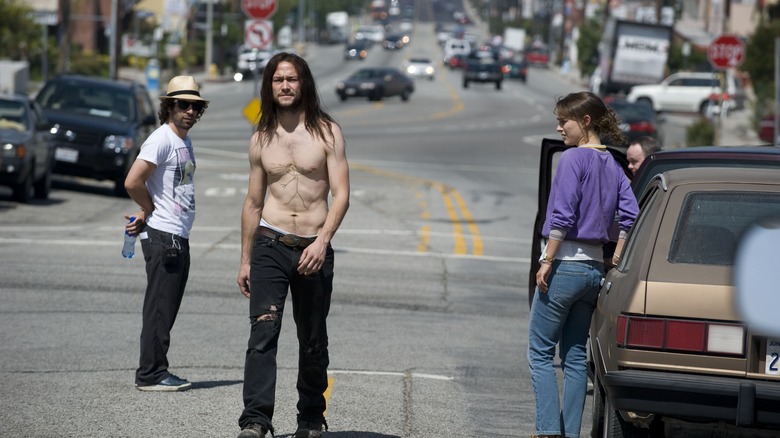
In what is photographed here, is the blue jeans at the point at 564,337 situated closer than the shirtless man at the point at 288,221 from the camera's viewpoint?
No

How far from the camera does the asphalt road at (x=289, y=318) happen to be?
7.80m

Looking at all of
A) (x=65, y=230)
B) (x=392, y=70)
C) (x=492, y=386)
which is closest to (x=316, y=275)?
(x=492, y=386)

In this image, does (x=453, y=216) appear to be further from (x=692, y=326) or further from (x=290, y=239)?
(x=692, y=326)

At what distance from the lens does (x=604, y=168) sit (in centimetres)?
695

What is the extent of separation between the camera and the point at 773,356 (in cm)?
577

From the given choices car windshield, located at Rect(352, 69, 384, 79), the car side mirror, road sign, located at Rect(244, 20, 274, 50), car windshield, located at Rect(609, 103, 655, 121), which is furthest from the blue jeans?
car windshield, located at Rect(352, 69, 384, 79)

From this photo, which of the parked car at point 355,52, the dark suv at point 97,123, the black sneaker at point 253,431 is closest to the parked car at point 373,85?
the dark suv at point 97,123

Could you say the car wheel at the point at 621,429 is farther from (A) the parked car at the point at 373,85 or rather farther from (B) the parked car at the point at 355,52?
(B) the parked car at the point at 355,52

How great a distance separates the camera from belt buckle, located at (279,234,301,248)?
664 cm

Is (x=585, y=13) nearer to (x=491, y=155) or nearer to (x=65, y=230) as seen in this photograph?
(x=491, y=155)

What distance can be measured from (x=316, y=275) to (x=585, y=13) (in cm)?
12134

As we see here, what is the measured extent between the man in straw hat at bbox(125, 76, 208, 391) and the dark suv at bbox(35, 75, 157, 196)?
13981 mm

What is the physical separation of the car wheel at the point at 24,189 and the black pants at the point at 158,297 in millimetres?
12479

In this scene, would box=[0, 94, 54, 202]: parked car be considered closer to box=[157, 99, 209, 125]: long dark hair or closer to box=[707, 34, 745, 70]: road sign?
box=[157, 99, 209, 125]: long dark hair
